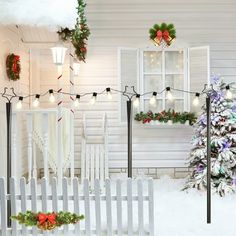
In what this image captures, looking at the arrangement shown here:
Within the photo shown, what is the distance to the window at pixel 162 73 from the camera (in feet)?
31.4

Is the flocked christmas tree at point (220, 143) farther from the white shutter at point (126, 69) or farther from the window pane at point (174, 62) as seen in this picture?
the white shutter at point (126, 69)

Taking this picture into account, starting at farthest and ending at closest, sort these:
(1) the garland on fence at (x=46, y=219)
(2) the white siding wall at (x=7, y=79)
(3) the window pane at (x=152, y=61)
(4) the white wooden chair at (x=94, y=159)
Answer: (3) the window pane at (x=152, y=61), (4) the white wooden chair at (x=94, y=159), (2) the white siding wall at (x=7, y=79), (1) the garland on fence at (x=46, y=219)

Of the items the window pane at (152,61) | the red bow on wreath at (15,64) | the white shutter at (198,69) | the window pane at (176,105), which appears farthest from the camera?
the window pane at (152,61)

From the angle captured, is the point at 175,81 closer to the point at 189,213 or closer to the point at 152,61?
the point at 152,61

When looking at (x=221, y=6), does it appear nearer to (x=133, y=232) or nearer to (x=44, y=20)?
(x=44, y=20)

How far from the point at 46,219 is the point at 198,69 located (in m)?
5.80

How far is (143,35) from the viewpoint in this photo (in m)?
9.88

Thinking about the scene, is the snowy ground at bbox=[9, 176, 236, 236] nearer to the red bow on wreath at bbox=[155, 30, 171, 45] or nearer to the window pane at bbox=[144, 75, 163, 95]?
the window pane at bbox=[144, 75, 163, 95]

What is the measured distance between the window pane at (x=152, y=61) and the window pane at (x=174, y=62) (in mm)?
182

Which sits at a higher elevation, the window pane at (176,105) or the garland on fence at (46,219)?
the window pane at (176,105)

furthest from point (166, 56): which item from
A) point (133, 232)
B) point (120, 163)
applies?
point (133, 232)

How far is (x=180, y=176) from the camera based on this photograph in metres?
10.0

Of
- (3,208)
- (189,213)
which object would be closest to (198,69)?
(189,213)

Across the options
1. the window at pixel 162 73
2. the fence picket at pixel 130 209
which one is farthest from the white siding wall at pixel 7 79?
the fence picket at pixel 130 209
